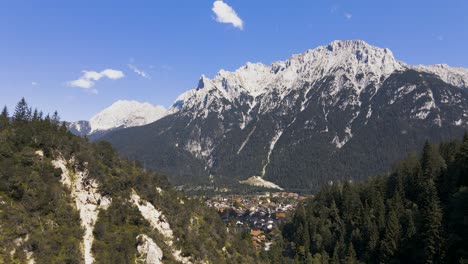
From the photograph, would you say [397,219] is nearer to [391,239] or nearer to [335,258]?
[391,239]

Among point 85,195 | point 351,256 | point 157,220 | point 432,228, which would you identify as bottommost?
point 351,256

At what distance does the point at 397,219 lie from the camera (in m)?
97.8

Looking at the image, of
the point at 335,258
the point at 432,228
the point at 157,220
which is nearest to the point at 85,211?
the point at 157,220

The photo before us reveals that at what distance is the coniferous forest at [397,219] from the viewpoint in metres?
80.1

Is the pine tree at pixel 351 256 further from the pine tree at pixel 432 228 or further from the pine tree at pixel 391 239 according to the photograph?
the pine tree at pixel 432 228

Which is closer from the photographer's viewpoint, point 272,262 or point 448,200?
point 448,200

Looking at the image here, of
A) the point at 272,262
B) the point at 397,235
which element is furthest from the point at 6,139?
the point at 397,235

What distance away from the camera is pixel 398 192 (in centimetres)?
11581

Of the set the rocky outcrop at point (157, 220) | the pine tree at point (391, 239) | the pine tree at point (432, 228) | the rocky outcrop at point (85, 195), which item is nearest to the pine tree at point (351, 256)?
the pine tree at point (391, 239)

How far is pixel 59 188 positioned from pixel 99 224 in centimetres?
1131

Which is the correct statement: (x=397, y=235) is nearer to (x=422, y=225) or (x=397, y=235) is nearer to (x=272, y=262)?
(x=422, y=225)

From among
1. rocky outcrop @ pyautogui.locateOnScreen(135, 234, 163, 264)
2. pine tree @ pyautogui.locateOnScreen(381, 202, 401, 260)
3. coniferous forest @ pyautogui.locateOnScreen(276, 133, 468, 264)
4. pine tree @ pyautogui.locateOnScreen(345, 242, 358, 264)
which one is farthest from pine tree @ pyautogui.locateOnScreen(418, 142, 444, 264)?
rocky outcrop @ pyautogui.locateOnScreen(135, 234, 163, 264)

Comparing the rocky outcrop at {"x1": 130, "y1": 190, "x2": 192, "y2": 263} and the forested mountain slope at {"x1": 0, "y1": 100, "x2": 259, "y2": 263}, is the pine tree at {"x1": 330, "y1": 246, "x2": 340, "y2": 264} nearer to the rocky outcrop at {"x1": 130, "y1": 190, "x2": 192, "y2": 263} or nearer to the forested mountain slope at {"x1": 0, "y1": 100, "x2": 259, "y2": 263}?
the forested mountain slope at {"x1": 0, "y1": 100, "x2": 259, "y2": 263}

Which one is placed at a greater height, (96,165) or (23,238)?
(96,165)
